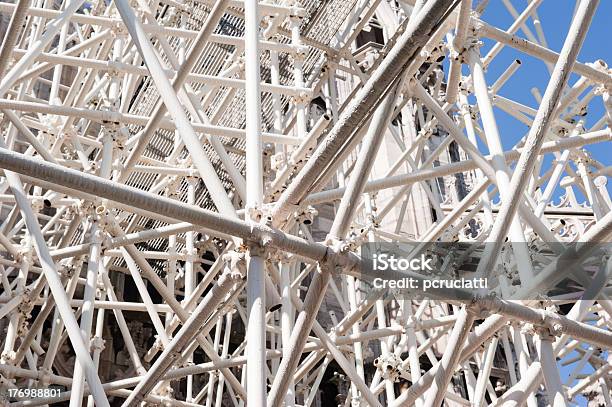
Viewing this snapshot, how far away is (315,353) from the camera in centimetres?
1223

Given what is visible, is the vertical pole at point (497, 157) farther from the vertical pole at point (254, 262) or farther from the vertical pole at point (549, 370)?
the vertical pole at point (254, 262)

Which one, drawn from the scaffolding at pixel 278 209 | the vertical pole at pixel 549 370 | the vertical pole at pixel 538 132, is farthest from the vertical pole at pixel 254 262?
the vertical pole at pixel 549 370

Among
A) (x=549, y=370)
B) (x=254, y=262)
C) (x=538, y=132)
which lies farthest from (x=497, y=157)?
(x=254, y=262)

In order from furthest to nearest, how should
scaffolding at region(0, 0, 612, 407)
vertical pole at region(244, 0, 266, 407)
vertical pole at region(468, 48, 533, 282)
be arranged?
vertical pole at region(468, 48, 533, 282), scaffolding at region(0, 0, 612, 407), vertical pole at region(244, 0, 266, 407)

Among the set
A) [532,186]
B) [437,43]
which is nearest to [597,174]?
[532,186]

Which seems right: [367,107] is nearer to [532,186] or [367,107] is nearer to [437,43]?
[437,43]

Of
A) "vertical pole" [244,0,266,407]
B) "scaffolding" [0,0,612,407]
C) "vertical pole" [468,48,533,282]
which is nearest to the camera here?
"vertical pole" [244,0,266,407]

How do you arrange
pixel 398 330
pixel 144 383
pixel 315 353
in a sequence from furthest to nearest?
pixel 315 353
pixel 398 330
pixel 144 383

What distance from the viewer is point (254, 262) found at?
5652mm

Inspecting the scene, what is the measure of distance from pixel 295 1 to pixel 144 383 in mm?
7297

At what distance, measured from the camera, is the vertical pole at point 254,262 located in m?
5.26

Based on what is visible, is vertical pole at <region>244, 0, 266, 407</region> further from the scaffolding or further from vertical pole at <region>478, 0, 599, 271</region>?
vertical pole at <region>478, 0, 599, 271</region>

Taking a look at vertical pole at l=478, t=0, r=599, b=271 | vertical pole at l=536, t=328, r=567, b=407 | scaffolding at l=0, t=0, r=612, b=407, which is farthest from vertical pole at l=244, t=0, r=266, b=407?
vertical pole at l=536, t=328, r=567, b=407

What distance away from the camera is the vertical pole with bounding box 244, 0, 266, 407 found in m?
5.26
